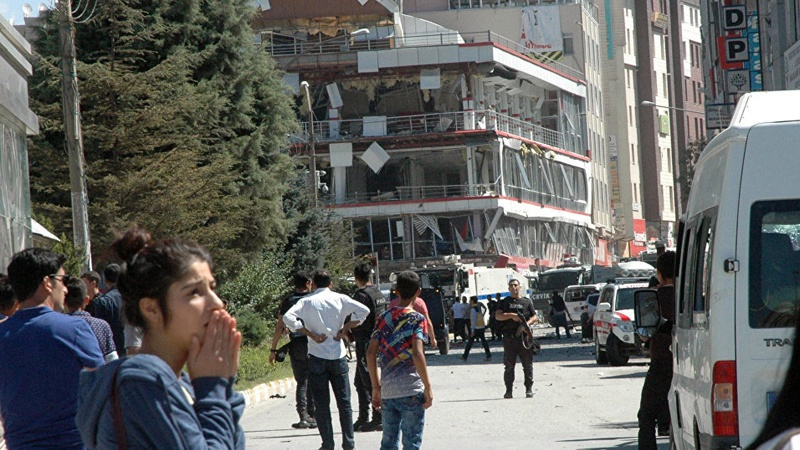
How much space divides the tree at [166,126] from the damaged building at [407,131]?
40.1 m

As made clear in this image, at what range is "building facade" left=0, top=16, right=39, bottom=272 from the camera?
63.4 feet

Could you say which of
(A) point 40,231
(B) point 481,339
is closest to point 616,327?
(B) point 481,339

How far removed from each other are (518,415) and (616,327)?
11.8 meters

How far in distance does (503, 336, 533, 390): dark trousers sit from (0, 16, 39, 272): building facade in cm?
718

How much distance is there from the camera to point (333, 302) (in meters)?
13.9

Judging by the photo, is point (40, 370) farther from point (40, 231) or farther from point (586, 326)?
point (586, 326)

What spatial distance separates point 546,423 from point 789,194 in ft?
33.0

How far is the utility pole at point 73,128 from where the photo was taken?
806 inches

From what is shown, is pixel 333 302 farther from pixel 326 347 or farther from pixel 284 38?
pixel 284 38

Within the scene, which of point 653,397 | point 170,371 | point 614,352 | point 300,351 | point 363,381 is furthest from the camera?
point 614,352

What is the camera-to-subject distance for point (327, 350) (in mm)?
13633

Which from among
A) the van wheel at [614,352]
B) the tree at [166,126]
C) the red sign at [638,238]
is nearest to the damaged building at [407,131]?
the red sign at [638,238]

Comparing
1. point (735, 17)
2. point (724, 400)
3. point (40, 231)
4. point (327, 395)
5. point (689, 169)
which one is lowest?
point (327, 395)

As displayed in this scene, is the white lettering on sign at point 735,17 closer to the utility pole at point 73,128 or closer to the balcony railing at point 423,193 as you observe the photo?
the utility pole at point 73,128
